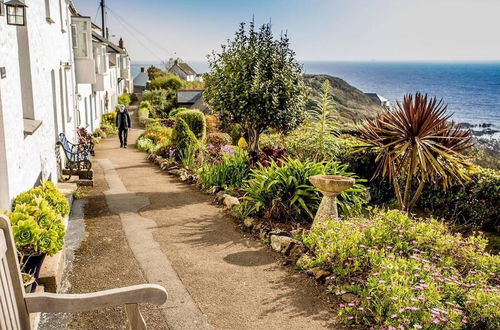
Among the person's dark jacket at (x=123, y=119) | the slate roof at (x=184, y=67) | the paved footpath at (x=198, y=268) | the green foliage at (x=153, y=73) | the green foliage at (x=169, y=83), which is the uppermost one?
the slate roof at (x=184, y=67)

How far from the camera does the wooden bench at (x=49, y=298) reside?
8.89 ft

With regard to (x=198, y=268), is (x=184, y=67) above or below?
above

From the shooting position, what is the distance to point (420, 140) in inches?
345

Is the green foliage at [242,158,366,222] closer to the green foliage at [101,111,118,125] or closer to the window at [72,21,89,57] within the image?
the window at [72,21,89,57]

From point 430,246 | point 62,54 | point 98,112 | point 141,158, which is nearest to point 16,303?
point 430,246

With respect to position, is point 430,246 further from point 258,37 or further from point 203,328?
point 258,37

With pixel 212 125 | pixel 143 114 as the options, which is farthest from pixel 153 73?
pixel 212 125

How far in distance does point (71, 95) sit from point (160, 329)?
37.4 ft

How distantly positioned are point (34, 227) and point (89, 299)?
2.76 metres

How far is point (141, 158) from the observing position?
656 inches

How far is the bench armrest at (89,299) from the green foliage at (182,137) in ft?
39.2

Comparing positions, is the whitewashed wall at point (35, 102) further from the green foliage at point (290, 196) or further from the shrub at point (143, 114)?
the shrub at point (143, 114)

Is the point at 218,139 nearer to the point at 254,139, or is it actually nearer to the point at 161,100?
the point at 254,139

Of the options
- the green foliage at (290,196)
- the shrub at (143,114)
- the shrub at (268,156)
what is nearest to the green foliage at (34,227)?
the green foliage at (290,196)
